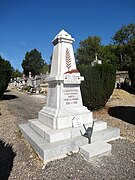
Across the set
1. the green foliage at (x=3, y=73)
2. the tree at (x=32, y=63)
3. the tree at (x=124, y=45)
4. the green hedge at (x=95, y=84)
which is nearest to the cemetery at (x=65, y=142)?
the green hedge at (x=95, y=84)

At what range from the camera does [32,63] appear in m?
62.8

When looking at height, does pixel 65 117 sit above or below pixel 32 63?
below

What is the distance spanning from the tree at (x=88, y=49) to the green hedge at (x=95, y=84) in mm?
41918

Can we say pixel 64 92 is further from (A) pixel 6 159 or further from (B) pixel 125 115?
(B) pixel 125 115

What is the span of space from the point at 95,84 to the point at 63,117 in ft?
12.4

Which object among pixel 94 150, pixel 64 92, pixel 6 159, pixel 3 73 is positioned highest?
pixel 3 73

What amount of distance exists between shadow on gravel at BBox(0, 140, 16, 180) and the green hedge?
171 inches

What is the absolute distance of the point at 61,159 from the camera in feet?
10.9

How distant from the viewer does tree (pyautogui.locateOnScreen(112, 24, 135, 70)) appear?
38625 mm

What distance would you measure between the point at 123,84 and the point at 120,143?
16071mm

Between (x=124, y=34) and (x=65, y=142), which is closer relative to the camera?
(x=65, y=142)

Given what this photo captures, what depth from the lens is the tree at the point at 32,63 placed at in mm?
63062

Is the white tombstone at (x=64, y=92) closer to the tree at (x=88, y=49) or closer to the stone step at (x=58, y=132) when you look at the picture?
the stone step at (x=58, y=132)

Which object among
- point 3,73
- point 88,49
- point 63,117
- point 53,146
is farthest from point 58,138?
point 88,49
